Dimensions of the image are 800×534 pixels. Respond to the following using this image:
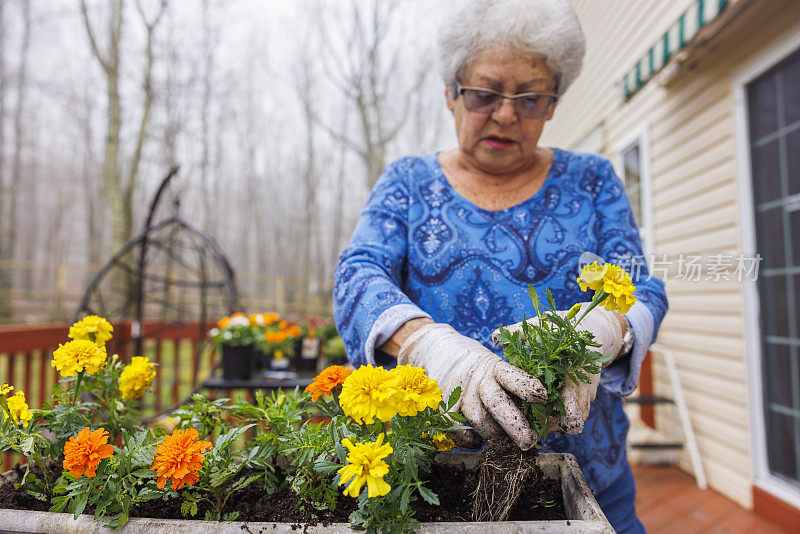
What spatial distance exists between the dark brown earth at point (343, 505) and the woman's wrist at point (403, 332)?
0.71ft

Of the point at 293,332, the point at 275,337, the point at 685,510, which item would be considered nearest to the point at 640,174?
the point at 685,510

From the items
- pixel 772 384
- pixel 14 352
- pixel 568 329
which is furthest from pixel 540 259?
pixel 14 352

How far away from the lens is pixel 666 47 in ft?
11.8

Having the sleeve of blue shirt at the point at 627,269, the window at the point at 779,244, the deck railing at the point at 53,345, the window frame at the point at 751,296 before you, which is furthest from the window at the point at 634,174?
the deck railing at the point at 53,345

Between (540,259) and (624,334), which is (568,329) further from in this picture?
(540,259)

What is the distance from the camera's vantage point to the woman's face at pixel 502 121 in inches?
45.3

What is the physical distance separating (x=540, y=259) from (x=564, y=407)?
0.47 m

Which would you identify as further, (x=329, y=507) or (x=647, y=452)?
(x=647, y=452)

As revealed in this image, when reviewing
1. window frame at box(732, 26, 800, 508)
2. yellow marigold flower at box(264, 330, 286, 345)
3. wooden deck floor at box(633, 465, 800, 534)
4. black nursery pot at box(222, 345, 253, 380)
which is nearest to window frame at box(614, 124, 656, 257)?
window frame at box(732, 26, 800, 508)

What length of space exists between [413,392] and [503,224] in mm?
632

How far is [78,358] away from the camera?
2.68 ft

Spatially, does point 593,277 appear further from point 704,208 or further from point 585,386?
point 704,208

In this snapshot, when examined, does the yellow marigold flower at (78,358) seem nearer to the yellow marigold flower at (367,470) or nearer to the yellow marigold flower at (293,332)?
the yellow marigold flower at (367,470)

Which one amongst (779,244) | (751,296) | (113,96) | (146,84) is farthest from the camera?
(146,84)
